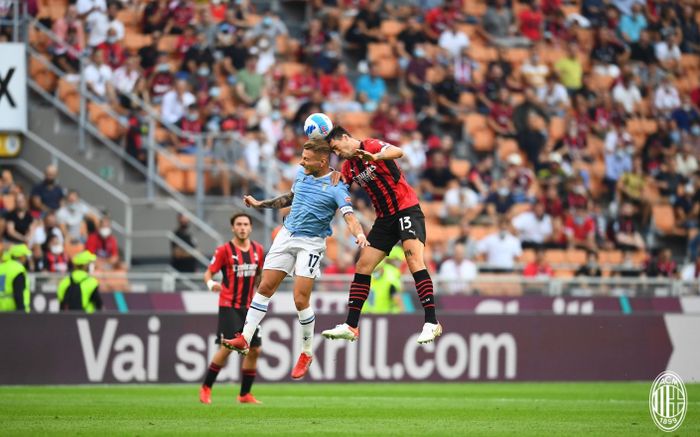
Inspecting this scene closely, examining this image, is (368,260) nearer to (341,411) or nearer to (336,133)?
(336,133)

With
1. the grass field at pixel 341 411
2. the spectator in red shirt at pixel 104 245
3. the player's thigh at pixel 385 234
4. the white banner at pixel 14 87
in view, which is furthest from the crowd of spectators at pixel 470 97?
the player's thigh at pixel 385 234

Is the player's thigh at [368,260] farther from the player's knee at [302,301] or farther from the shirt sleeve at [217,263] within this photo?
the shirt sleeve at [217,263]

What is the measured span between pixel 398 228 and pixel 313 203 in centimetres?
93

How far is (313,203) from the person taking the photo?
46.4ft

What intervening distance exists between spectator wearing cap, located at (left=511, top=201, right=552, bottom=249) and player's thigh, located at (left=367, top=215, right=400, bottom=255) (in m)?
14.0

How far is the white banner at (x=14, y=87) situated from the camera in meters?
24.5

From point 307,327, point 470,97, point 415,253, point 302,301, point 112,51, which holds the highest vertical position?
point 112,51

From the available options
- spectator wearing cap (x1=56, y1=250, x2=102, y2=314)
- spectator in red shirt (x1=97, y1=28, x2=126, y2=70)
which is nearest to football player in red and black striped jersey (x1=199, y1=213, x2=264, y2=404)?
spectator wearing cap (x1=56, y1=250, x2=102, y2=314)

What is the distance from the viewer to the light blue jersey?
14.1 meters

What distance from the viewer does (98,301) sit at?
67.6ft

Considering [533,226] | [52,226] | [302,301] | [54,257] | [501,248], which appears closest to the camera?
[302,301]

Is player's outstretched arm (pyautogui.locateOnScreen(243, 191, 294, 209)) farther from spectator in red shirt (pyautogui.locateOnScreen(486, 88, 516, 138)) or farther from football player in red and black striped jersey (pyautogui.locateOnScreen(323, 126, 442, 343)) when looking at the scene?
spectator in red shirt (pyautogui.locateOnScreen(486, 88, 516, 138))

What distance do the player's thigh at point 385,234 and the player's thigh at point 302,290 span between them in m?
0.78

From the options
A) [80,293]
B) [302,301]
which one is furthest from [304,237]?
[80,293]
